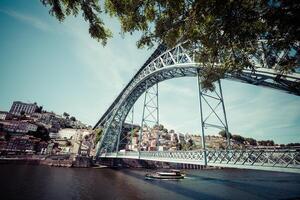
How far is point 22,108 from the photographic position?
134000 mm

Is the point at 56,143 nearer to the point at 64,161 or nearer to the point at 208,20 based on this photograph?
the point at 64,161

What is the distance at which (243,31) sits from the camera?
4383mm

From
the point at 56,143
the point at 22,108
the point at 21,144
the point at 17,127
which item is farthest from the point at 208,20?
the point at 22,108

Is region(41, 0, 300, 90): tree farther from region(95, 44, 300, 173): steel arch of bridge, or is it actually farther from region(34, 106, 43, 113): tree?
region(34, 106, 43, 113): tree

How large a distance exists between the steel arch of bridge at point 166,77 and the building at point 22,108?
8810cm

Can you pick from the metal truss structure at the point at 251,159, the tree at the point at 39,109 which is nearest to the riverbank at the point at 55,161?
the metal truss structure at the point at 251,159

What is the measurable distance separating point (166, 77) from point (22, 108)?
5565 inches

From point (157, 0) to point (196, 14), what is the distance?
0.94m

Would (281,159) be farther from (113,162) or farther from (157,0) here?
(113,162)

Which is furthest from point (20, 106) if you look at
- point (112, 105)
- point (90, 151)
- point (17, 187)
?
point (17, 187)

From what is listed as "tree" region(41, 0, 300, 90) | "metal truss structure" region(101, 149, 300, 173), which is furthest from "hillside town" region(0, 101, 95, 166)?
"tree" region(41, 0, 300, 90)

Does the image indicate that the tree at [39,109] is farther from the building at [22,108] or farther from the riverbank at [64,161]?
the riverbank at [64,161]

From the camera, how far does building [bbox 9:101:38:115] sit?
132375 millimetres

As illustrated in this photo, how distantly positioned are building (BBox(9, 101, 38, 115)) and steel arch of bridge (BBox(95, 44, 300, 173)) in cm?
8810
